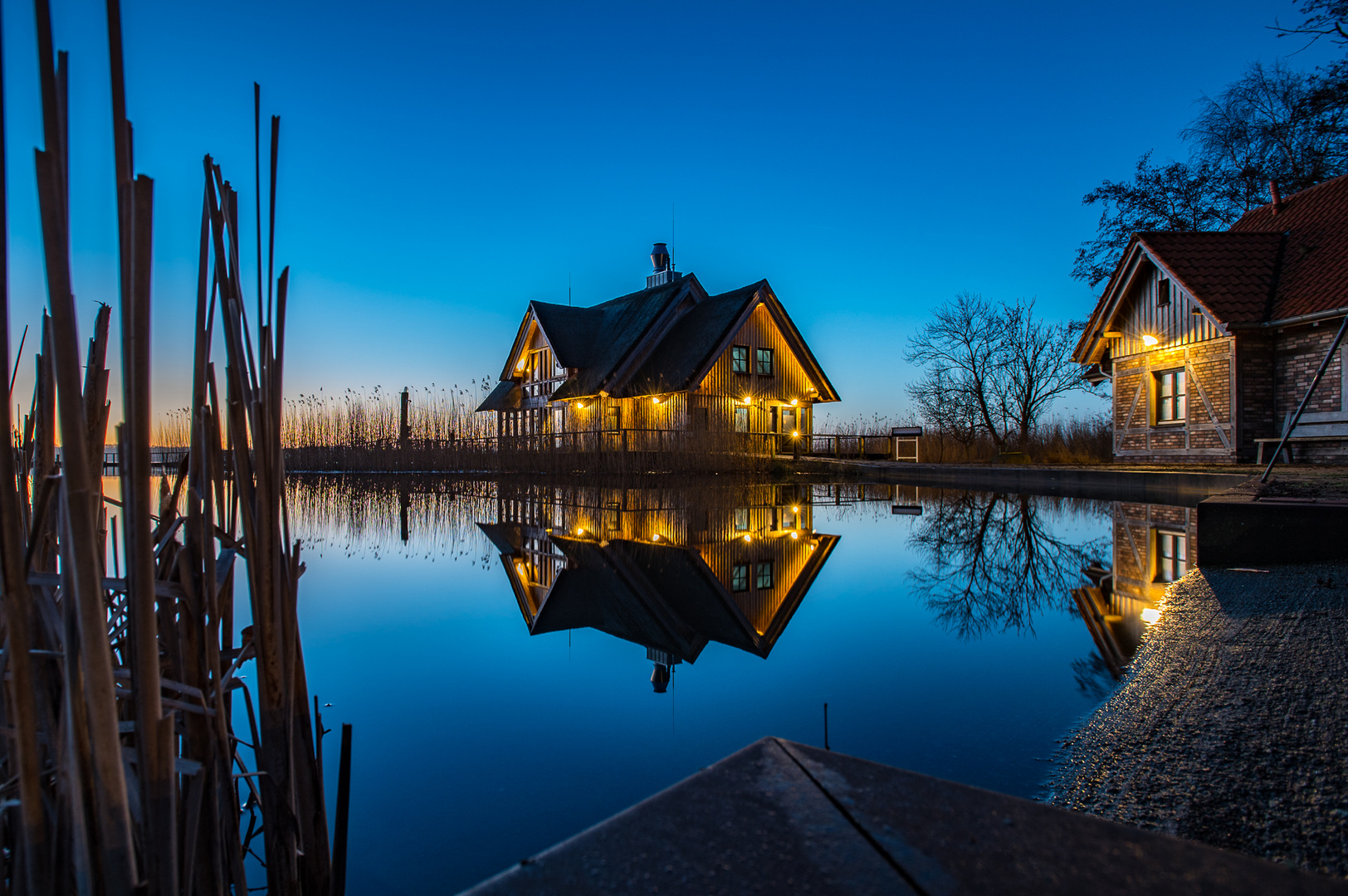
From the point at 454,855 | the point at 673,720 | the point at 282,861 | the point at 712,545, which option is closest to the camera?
the point at 282,861

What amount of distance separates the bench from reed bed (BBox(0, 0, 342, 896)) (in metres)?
12.2

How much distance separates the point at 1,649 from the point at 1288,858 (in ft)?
7.65

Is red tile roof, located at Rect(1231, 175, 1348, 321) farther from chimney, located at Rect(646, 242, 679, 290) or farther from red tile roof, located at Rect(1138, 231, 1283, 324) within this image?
chimney, located at Rect(646, 242, 679, 290)

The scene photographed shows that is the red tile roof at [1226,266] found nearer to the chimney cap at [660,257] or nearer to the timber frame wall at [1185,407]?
the timber frame wall at [1185,407]

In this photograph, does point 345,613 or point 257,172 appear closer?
point 257,172

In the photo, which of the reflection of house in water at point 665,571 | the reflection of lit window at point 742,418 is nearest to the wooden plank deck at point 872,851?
the reflection of house in water at point 665,571

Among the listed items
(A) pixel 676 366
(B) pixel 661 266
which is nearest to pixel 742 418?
(A) pixel 676 366

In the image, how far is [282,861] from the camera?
1.36 meters

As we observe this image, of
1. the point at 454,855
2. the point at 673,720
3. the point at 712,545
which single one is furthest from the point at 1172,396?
the point at 454,855

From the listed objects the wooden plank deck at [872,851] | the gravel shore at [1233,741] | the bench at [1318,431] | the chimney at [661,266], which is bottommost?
the gravel shore at [1233,741]

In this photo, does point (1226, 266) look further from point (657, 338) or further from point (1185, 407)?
point (657, 338)

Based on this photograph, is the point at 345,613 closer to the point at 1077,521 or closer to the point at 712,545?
the point at 712,545

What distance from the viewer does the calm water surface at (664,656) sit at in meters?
1.94

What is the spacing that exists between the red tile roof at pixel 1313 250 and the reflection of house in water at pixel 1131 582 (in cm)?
605
